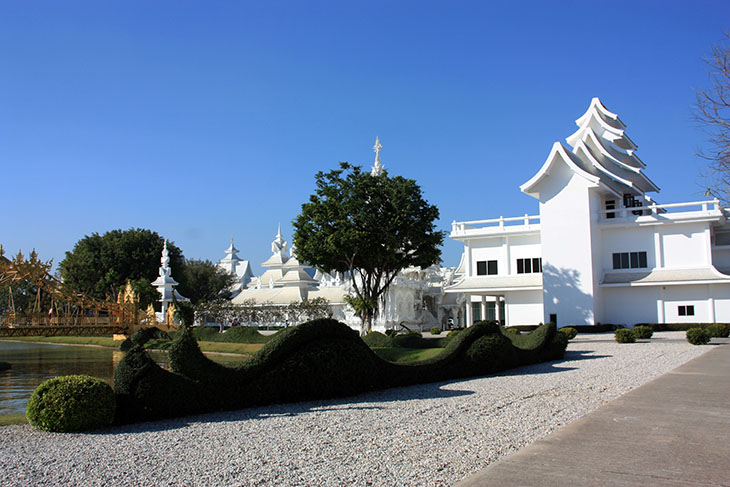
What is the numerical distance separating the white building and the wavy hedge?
26.2 meters

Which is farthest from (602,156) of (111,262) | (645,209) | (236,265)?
(236,265)

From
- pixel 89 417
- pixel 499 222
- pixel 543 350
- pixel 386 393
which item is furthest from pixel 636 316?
pixel 89 417

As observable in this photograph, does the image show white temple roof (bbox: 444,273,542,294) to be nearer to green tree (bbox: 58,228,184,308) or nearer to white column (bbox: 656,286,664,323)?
white column (bbox: 656,286,664,323)

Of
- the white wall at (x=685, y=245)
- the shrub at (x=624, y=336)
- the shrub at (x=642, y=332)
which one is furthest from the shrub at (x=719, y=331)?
the white wall at (x=685, y=245)

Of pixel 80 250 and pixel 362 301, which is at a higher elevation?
pixel 80 250

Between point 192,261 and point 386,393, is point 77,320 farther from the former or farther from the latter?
point 192,261

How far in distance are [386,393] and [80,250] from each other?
216 ft

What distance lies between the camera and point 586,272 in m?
39.4

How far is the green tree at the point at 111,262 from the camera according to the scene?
68069 mm

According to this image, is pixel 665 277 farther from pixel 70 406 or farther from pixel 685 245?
pixel 70 406

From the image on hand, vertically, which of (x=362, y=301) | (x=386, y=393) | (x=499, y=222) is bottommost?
(x=386, y=393)

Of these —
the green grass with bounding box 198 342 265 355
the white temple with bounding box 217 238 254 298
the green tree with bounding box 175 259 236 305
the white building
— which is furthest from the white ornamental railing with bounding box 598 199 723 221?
the white temple with bounding box 217 238 254 298

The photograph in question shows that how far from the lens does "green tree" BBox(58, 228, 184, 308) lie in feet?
223

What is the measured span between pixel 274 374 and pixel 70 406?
144 inches
